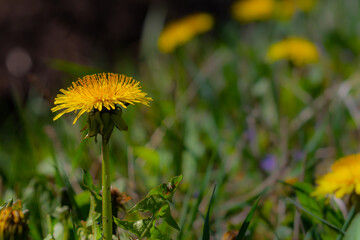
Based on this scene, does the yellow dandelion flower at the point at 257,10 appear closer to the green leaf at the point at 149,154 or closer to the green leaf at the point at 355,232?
the green leaf at the point at 149,154

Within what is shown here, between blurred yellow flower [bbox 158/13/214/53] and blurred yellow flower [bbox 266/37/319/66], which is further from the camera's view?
blurred yellow flower [bbox 158/13/214/53]

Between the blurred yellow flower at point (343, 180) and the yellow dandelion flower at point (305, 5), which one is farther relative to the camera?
the yellow dandelion flower at point (305, 5)

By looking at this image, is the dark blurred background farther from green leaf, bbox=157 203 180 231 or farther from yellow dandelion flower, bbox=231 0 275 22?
green leaf, bbox=157 203 180 231

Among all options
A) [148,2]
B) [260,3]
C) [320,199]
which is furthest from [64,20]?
[320,199]

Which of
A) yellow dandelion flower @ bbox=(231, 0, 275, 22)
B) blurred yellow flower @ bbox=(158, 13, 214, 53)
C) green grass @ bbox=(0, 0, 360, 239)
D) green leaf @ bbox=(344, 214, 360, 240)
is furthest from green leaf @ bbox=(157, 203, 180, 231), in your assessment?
yellow dandelion flower @ bbox=(231, 0, 275, 22)

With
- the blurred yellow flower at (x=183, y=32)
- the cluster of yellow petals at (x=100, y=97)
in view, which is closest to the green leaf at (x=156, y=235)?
the cluster of yellow petals at (x=100, y=97)

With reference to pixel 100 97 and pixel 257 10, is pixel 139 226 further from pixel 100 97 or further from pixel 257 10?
pixel 257 10
